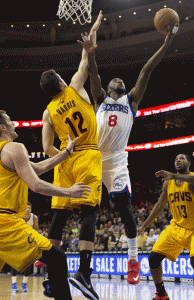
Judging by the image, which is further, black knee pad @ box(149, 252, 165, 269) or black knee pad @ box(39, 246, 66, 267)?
black knee pad @ box(149, 252, 165, 269)

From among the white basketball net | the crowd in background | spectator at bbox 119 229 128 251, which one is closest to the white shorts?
the white basketball net

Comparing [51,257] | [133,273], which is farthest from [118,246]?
[51,257]

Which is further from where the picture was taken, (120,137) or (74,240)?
(74,240)

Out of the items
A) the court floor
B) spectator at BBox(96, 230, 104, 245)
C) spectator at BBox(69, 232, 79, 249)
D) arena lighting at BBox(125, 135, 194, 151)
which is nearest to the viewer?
the court floor

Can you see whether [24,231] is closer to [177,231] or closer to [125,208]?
[125,208]

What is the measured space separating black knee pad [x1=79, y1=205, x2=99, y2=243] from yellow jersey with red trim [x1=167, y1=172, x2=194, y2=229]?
220 centimetres

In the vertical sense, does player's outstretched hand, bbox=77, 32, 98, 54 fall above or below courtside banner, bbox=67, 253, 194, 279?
above

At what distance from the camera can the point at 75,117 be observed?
13.0 feet

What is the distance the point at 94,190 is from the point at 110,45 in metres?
16.8

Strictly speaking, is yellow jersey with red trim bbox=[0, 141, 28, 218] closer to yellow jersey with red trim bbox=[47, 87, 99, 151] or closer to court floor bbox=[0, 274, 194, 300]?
yellow jersey with red trim bbox=[47, 87, 99, 151]

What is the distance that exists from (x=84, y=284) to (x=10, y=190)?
3.84 feet

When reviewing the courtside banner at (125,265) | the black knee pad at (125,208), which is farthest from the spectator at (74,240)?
the black knee pad at (125,208)

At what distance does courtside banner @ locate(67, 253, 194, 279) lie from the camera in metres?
9.74

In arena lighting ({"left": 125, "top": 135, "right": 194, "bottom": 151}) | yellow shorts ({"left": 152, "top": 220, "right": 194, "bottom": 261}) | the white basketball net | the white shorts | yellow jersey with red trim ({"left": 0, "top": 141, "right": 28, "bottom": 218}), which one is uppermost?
arena lighting ({"left": 125, "top": 135, "right": 194, "bottom": 151})
